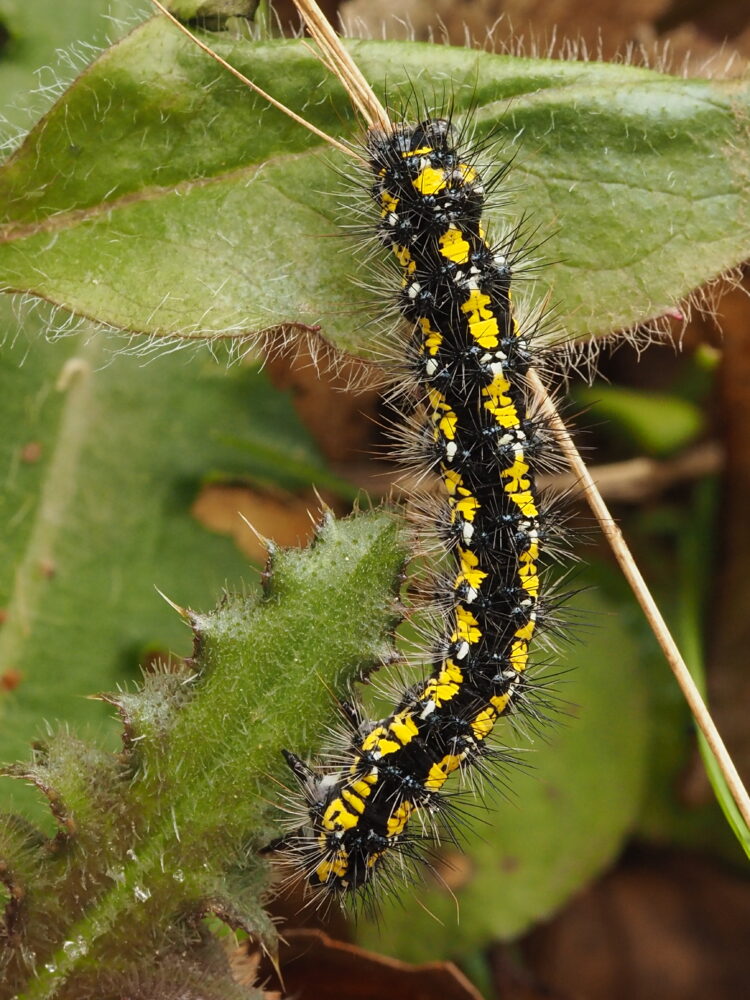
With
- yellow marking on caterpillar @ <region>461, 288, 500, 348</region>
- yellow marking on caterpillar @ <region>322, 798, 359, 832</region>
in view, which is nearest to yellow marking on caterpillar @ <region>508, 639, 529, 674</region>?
yellow marking on caterpillar @ <region>322, 798, 359, 832</region>

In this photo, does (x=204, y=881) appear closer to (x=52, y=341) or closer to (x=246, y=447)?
(x=246, y=447)

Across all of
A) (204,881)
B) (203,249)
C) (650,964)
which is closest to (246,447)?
(203,249)

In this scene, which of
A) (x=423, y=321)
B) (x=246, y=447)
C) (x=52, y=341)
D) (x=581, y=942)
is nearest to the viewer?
(x=423, y=321)

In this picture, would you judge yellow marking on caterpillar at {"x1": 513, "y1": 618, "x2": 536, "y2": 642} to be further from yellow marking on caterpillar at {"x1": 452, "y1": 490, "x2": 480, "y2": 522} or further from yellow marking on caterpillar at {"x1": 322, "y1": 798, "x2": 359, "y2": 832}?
yellow marking on caterpillar at {"x1": 322, "y1": 798, "x2": 359, "y2": 832}

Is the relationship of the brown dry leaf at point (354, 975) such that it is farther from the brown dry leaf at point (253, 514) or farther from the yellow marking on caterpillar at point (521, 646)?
the brown dry leaf at point (253, 514)

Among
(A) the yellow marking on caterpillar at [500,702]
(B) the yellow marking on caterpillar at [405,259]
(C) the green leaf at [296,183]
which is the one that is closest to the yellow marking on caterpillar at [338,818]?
(A) the yellow marking on caterpillar at [500,702]

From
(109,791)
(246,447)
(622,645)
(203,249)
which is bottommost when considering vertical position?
(622,645)

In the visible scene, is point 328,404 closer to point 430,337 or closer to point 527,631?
point 430,337
